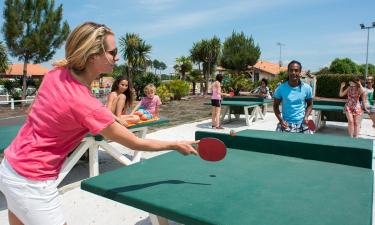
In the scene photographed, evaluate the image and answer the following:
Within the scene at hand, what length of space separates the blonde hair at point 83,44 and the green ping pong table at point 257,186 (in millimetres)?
870

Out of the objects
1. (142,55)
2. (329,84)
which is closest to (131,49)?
(142,55)

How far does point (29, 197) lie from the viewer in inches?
61.0

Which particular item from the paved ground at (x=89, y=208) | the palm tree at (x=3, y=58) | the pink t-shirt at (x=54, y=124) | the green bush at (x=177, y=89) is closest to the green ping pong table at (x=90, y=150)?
the paved ground at (x=89, y=208)

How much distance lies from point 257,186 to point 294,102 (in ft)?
8.65

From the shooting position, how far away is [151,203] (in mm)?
1812

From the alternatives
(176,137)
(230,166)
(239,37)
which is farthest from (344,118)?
(239,37)

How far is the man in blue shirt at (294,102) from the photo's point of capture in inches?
175

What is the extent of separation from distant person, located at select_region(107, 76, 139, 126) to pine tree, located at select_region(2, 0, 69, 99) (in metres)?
16.2

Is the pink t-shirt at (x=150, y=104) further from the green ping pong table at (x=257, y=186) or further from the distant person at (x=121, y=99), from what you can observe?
the green ping pong table at (x=257, y=186)

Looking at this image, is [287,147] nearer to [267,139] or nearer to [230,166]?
[267,139]

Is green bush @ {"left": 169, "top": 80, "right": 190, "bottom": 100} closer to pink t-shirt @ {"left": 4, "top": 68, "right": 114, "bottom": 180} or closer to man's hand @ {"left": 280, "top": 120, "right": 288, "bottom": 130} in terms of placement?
man's hand @ {"left": 280, "top": 120, "right": 288, "bottom": 130}

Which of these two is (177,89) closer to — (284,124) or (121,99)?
(121,99)

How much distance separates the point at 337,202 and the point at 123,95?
4276 mm

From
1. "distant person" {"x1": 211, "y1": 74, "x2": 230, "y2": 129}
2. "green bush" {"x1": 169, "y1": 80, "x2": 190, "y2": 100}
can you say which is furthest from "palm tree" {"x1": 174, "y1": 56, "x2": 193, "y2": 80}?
"distant person" {"x1": 211, "y1": 74, "x2": 230, "y2": 129}
